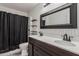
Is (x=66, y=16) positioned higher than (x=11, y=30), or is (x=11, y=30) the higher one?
(x=66, y=16)

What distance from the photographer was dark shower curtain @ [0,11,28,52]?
9.00 feet

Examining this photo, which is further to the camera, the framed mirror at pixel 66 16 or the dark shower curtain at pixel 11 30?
the dark shower curtain at pixel 11 30

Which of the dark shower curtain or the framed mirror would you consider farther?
the dark shower curtain

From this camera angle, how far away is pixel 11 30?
119 inches

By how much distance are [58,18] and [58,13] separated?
123 mm

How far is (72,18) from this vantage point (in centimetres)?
130

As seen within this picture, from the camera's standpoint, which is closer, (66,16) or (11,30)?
(66,16)

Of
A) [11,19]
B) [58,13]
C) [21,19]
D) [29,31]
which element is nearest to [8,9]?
[11,19]

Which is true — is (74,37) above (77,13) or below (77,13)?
below

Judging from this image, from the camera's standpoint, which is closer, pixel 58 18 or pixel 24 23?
pixel 58 18

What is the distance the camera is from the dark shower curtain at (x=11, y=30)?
2.74 m

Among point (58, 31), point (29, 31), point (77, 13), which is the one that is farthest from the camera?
point (29, 31)

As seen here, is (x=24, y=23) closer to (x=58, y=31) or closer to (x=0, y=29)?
(x=0, y=29)

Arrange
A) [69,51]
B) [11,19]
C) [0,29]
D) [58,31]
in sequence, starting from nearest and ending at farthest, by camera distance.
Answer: [69,51]
[58,31]
[0,29]
[11,19]
